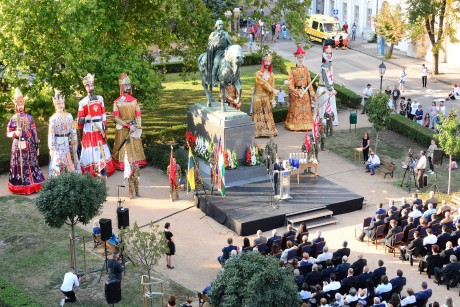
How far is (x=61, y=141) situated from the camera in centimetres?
3553

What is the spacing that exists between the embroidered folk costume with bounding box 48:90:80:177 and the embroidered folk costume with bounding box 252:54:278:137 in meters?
9.64

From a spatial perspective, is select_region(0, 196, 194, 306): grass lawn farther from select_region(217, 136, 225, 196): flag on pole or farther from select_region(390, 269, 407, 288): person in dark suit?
select_region(390, 269, 407, 288): person in dark suit

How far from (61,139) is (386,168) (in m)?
13.5

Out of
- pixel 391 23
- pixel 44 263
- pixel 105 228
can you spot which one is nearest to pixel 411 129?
pixel 391 23

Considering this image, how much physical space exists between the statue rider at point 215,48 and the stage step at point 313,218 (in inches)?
282

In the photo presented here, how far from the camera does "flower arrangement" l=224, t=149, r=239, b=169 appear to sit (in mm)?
35250

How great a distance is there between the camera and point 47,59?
3669cm

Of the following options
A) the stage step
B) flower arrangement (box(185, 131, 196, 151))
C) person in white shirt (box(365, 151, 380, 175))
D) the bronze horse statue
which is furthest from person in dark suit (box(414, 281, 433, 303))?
flower arrangement (box(185, 131, 196, 151))

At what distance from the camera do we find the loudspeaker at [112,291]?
24.7 m

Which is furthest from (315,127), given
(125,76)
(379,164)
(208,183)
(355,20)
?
(355,20)

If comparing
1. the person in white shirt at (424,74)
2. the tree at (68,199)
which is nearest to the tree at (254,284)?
the tree at (68,199)

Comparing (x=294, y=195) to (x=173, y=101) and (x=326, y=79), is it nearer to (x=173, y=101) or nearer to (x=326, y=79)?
(x=326, y=79)

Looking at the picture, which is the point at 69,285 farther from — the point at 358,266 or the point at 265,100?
the point at 265,100

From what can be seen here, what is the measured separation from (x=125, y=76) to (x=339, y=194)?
10165mm
